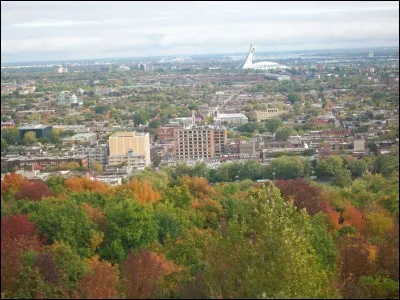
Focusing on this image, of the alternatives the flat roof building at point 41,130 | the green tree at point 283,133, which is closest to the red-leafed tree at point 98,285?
the flat roof building at point 41,130

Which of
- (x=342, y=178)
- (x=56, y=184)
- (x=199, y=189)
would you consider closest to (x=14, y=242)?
(x=56, y=184)

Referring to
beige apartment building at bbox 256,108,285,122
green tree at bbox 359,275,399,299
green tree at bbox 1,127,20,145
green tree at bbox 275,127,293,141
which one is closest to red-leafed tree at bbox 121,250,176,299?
green tree at bbox 359,275,399,299

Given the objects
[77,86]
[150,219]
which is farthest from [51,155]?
[77,86]

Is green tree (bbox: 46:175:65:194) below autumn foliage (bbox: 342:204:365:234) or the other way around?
the other way around

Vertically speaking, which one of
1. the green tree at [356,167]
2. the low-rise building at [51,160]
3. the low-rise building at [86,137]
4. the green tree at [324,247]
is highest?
the green tree at [324,247]

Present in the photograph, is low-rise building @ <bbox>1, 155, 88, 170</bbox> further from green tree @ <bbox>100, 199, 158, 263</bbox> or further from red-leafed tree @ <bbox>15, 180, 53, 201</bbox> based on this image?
green tree @ <bbox>100, 199, 158, 263</bbox>

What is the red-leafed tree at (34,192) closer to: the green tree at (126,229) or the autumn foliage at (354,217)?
the green tree at (126,229)

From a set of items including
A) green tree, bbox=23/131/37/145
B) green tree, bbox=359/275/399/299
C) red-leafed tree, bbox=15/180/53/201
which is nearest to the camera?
green tree, bbox=359/275/399/299
